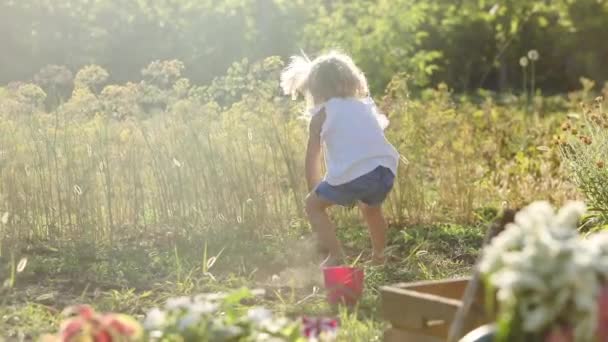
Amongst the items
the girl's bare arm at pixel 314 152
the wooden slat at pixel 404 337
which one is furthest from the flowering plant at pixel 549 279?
the girl's bare arm at pixel 314 152

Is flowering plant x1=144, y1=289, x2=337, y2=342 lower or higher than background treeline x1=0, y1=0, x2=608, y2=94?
lower

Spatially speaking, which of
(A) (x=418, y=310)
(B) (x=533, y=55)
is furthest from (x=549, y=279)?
(B) (x=533, y=55)

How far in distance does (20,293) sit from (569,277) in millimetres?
3248

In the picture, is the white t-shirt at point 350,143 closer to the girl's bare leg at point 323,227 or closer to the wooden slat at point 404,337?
the girl's bare leg at point 323,227

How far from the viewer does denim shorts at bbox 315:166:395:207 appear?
6090 millimetres

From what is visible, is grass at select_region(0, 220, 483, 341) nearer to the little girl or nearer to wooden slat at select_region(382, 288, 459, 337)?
the little girl

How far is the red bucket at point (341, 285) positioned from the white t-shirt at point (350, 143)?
118 centimetres

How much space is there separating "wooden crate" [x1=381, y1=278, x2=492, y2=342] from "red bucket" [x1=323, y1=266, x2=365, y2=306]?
103cm

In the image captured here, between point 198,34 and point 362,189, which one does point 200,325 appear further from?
point 198,34

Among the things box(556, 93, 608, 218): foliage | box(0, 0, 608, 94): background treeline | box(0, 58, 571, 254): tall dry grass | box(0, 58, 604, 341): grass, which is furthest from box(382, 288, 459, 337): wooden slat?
box(0, 0, 608, 94): background treeline

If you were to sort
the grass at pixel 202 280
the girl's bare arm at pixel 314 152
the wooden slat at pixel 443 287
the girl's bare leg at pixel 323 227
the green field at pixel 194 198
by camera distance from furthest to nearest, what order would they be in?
the girl's bare arm at pixel 314 152
the girl's bare leg at pixel 323 227
the green field at pixel 194 198
the grass at pixel 202 280
the wooden slat at pixel 443 287

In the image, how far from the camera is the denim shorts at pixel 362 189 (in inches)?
240

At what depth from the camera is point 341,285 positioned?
496 cm

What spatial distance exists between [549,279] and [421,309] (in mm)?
1161
